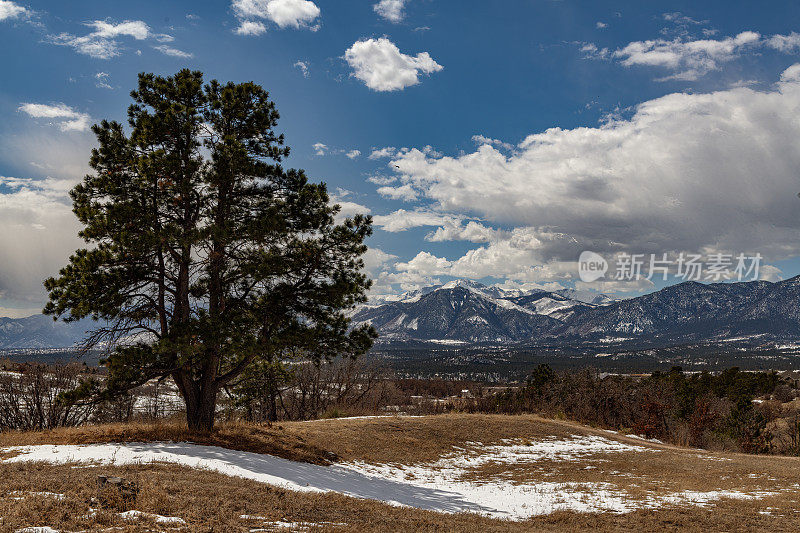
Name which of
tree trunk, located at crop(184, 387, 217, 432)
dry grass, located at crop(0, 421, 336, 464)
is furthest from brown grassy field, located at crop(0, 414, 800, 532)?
tree trunk, located at crop(184, 387, 217, 432)

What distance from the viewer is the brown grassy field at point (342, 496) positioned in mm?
8031

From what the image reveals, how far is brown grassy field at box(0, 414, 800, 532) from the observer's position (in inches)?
316

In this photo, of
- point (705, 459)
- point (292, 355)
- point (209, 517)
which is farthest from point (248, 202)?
point (705, 459)

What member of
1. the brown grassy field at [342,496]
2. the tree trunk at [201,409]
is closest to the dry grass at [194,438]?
the brown grassy field at [342,496]

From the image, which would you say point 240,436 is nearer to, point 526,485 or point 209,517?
point 209,517

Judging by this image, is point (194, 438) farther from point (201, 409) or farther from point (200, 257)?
point (200, 257)

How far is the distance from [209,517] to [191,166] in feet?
40.9

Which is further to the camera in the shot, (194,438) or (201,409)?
(201,409)

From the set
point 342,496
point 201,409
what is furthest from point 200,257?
point 342,496

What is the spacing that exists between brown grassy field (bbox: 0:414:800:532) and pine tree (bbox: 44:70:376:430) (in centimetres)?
315

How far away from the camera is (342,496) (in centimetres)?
1161

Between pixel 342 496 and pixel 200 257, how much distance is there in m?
10.2

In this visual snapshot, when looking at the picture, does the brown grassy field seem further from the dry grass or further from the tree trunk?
the tree trunk

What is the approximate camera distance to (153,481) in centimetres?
959
